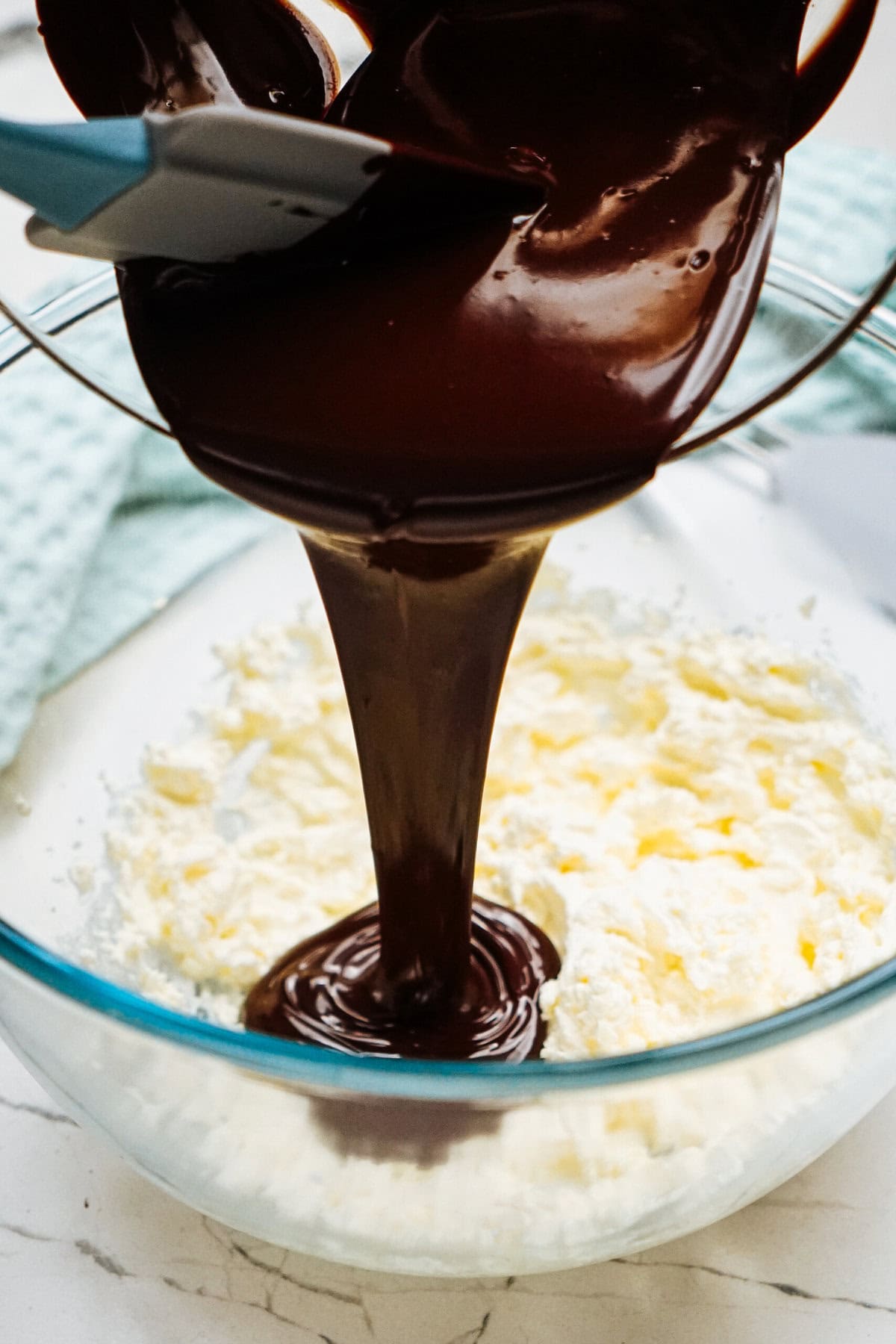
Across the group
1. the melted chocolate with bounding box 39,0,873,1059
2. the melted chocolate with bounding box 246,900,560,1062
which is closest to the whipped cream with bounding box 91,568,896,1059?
the melted chocolate with bounding box 246,900,560,1062

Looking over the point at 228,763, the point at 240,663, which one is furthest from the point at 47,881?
the point at 240,663

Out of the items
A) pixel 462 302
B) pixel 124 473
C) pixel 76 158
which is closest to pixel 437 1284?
pixel 462 302

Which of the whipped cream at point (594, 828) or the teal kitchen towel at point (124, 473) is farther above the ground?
the teal kitchen towel at point (124, 473)

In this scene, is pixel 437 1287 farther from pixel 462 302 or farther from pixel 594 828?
pixel 462 302

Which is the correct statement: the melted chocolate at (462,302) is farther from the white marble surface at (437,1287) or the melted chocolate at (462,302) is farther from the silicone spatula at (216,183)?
the white marble surface at (437,1287)

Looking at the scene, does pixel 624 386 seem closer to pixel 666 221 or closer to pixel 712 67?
pixel 666 221

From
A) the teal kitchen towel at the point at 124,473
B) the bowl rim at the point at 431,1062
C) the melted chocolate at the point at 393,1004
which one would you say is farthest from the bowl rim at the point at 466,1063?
the teal kitchen towel at the point at 124,473

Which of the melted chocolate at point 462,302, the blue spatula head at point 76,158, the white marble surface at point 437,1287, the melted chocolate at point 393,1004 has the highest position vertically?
the blue spatula head at point 76,158
